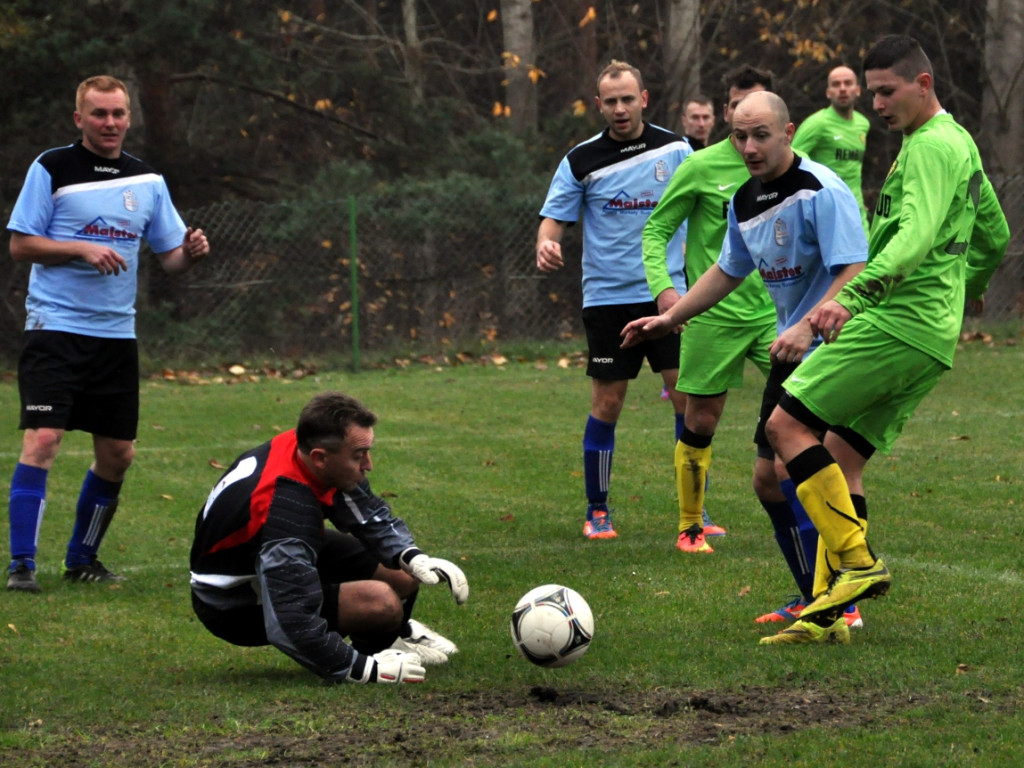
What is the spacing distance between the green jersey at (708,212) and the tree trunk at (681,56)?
564 inches

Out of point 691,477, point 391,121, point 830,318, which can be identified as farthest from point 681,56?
point 830,318

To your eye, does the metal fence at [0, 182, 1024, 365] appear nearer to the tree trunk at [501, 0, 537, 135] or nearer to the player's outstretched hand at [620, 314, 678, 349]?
the tree trunk at [501, 0, 537, 135]

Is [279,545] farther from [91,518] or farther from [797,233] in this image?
[91,518]

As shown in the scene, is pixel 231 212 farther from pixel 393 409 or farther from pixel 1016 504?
pixel 1016 504

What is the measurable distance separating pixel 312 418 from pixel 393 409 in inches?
330

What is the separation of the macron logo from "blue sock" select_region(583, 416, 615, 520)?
2.65 meters

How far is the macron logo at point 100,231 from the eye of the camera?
699cm

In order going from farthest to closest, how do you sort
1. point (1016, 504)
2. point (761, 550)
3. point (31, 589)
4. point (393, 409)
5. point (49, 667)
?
point (393, 409) < point (1016, 504) < point (761, 550) < point (31, 589) < point (49, 667)

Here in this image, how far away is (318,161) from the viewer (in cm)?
2308

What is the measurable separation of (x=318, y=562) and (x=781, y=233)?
2.16 metres

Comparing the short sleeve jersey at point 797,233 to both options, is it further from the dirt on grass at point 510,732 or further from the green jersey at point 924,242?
the dirt on grass at point 510,732

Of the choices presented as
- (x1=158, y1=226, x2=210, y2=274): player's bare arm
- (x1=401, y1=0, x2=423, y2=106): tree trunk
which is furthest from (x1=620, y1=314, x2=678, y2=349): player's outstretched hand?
(x1=401, y1=0, x2=423, y2=106): tree trunk

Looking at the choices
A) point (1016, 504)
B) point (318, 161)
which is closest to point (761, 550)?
point (1016, 504)

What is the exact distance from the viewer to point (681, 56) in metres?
21.8
